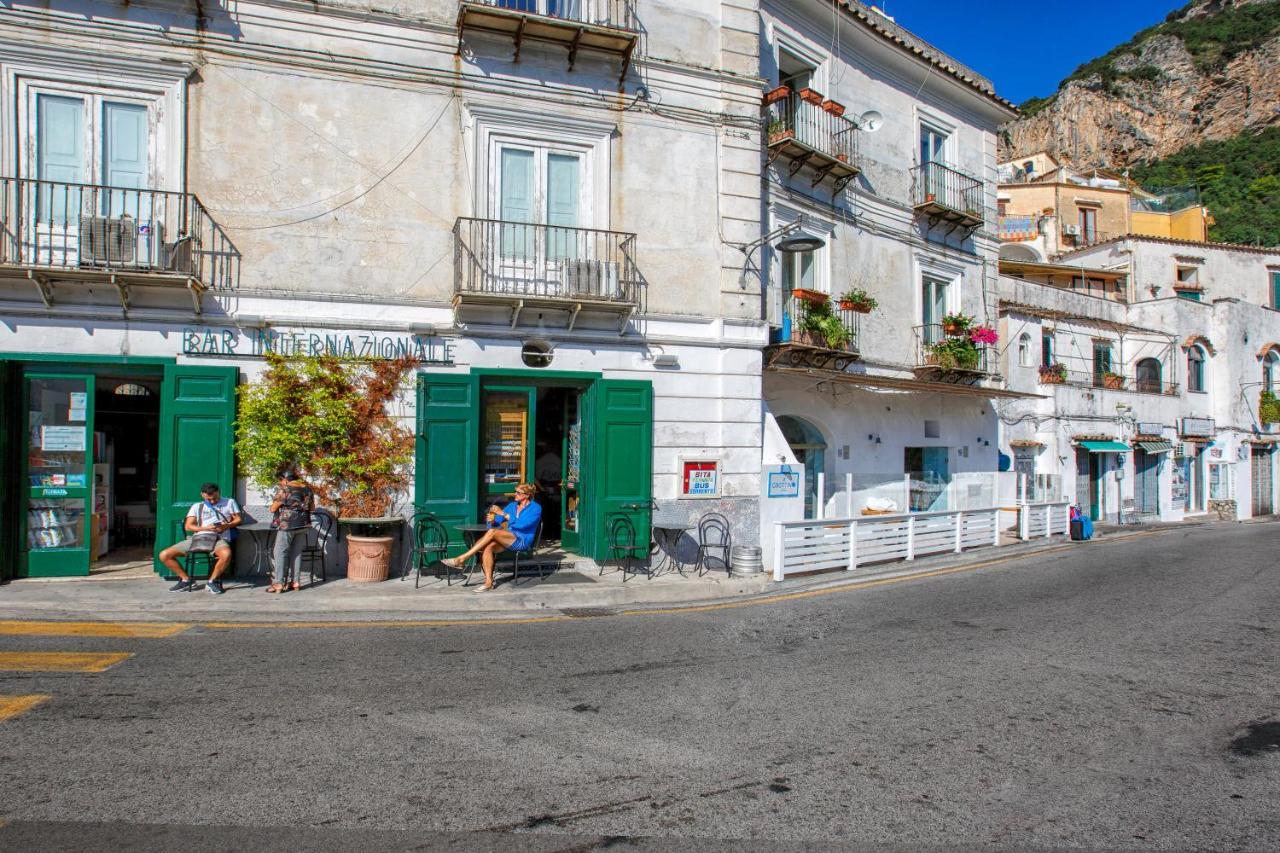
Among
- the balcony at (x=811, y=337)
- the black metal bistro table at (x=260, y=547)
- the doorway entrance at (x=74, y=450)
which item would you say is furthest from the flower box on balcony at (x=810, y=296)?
the black metal bistro table at (x=260, y=547)

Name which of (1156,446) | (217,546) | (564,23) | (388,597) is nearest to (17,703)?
(388,597)

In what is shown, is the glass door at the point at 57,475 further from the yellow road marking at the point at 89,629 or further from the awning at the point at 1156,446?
the awning at the point at 1156,446

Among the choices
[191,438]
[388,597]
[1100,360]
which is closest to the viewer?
[388,597]

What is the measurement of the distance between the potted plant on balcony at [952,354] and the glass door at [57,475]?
16150mm

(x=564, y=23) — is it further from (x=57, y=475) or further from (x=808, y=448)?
(x=808, y=448)

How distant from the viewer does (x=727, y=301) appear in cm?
1270

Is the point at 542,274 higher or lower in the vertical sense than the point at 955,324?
lower

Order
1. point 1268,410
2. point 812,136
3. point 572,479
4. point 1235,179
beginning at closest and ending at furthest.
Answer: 1. point 572,479
2. point 812,136
3. point 1268,410
4. point 1235,179

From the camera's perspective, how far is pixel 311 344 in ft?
35.1

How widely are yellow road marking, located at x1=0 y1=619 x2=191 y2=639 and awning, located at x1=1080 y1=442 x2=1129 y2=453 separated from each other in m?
25.0

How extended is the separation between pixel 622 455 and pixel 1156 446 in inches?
925

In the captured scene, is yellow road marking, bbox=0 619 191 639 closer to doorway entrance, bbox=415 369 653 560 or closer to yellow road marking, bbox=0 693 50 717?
yellow road marking, bbox=0 693 50 717

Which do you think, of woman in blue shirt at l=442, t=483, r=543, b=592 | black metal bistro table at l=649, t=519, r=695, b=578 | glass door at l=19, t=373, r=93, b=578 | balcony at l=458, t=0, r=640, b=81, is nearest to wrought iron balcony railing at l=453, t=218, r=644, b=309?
balcony at l=458, t=0, r=640, b=81

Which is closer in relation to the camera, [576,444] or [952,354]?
[576,444]
